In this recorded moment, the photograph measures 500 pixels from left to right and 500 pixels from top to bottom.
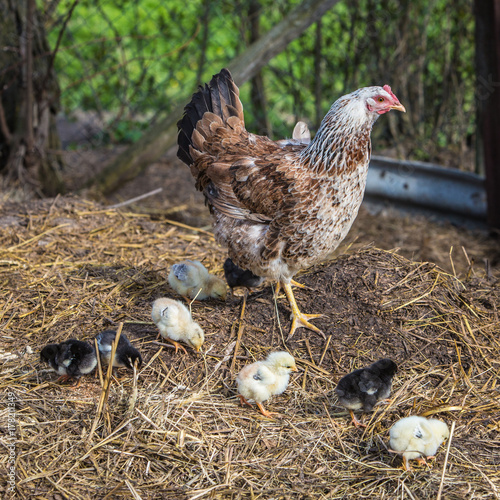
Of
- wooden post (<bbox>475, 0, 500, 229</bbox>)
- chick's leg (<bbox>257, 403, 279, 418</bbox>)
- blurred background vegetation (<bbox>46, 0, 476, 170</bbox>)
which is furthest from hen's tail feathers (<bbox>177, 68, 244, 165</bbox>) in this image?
wooden post (<bbox>475, 0, 500, 229</bbox>)

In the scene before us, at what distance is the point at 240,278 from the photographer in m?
3.64

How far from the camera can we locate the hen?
10.2ft

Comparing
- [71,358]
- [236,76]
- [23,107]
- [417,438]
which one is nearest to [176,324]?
[71,358]

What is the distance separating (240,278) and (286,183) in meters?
0.74

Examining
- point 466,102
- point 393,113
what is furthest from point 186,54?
point 466,102

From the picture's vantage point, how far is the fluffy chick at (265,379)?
9.11 feet

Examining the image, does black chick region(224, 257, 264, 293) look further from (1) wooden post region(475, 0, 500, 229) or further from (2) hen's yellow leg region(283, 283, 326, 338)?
(1) wooden post region(475, 0, 500, 229)

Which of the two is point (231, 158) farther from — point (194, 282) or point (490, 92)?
point (490, 92)

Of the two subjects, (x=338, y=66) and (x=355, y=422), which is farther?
(x=338, y=66)

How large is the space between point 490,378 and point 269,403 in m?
1.22

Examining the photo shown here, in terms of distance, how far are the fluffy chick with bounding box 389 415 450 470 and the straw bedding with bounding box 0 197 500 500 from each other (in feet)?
0.31

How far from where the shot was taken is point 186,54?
755 cm

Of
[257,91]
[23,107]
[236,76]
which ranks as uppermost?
[236,76]

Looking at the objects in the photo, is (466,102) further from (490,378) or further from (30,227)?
(30,227)
